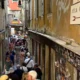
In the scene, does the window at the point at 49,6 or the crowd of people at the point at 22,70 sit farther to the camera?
the window at the point at 49,6

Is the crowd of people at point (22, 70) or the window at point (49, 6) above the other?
the window at point (49, 6)

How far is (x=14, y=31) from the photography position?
4425 centimetres

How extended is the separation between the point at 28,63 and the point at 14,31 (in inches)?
1277

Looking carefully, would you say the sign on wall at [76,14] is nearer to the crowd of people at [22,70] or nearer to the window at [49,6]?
the crowd of people at [22,70]

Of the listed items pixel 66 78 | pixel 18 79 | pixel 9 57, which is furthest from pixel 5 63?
pixel 66 78

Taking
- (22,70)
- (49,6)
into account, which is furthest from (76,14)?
(49,6)

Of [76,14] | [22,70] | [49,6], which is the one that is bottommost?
[22,70]

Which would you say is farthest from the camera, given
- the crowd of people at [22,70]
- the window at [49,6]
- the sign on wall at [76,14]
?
the window at [49,6]

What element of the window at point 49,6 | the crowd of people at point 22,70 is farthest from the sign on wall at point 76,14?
the window at point 49,6

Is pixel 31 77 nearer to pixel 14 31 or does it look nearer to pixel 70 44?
pixel 70 44

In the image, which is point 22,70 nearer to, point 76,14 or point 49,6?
point 49,6

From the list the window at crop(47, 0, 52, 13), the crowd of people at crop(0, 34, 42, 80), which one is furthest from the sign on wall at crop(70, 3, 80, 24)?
the window at crop(47, 0, 52, 13)

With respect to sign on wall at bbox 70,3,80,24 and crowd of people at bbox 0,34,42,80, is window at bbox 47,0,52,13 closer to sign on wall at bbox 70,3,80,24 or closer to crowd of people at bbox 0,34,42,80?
crowd of people at bbox 0,34,42,80

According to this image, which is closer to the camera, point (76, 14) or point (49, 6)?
point (76, 14)
